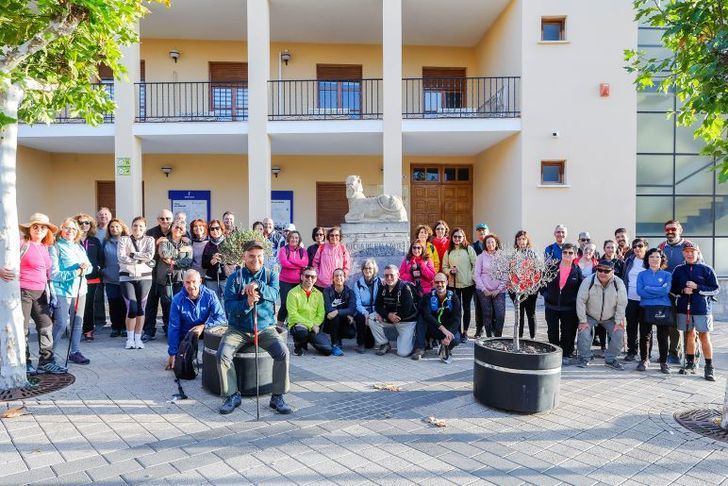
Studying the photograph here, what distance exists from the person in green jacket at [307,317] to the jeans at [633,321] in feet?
13.8

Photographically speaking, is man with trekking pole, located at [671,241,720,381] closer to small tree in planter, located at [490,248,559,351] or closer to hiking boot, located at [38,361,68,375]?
small tree in planter, located at [490,248,559,351]

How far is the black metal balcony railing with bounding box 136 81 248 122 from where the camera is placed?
1461cm

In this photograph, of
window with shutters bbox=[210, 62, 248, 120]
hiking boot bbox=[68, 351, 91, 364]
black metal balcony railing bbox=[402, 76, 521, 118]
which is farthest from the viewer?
window with shutters bbox=[210, 62, 248, 120]

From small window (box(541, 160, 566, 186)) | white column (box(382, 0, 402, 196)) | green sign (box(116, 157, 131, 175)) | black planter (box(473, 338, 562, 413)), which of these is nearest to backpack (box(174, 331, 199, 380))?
black planter (box(473, 338, 562, 413))

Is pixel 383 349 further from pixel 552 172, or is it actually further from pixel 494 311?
pixel 552 172

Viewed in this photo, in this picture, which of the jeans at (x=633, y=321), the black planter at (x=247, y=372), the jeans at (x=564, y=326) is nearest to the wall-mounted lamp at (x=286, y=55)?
the jeans at (x=564, y=326)

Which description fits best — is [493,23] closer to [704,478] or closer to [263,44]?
[263,44]

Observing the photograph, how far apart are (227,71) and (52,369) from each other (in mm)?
11382

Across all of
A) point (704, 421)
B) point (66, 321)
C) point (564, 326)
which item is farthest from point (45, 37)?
point (704, 421)

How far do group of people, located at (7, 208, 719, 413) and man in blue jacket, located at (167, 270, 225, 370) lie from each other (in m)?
0.01

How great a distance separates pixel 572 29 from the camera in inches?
486

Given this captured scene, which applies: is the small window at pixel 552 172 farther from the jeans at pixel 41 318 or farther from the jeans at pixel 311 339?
the jeans at pixel 41 318

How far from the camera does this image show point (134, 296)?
7.42 metres

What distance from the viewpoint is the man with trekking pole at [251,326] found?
484 cm
